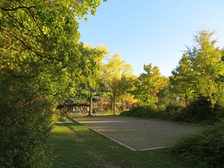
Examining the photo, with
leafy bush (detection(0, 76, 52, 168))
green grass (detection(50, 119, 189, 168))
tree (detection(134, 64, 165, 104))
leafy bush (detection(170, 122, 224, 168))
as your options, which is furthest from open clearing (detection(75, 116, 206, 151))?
tree (detection(134, 64, 165, 104))

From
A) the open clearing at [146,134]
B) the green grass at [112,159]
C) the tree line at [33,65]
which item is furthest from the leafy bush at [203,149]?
the tree line at [33,65]

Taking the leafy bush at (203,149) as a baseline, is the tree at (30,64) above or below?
above

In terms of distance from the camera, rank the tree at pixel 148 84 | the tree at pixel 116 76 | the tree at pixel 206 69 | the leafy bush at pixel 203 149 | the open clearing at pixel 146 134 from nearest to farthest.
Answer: the leafy bush at pixel 203 149
the open clearing at pixel 146 134
the tree at pixel 206 69
the tree at pixel 148 84
the tree at pixel 116 76

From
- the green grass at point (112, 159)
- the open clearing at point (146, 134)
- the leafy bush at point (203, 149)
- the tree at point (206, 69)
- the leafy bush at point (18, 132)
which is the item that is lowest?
the open clearing at point (146, 134)

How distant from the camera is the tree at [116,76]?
35056 mm

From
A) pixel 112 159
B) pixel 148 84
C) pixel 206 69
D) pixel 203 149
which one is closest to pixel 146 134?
pixel 203 149

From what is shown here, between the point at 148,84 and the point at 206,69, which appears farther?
the point at 148,84

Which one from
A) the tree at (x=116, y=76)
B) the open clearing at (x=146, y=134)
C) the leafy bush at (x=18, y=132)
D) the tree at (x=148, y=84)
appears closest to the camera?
the leafy bush at (x=18, y=132)

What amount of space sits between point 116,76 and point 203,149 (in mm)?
31870

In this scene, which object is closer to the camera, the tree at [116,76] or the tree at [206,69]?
the tree at [206,69]

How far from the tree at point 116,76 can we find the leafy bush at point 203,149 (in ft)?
92.0

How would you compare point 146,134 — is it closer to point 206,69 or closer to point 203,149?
point 203,149

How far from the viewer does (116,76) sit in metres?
36.9

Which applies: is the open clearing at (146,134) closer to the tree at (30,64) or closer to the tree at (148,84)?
the tree at (30,64)
